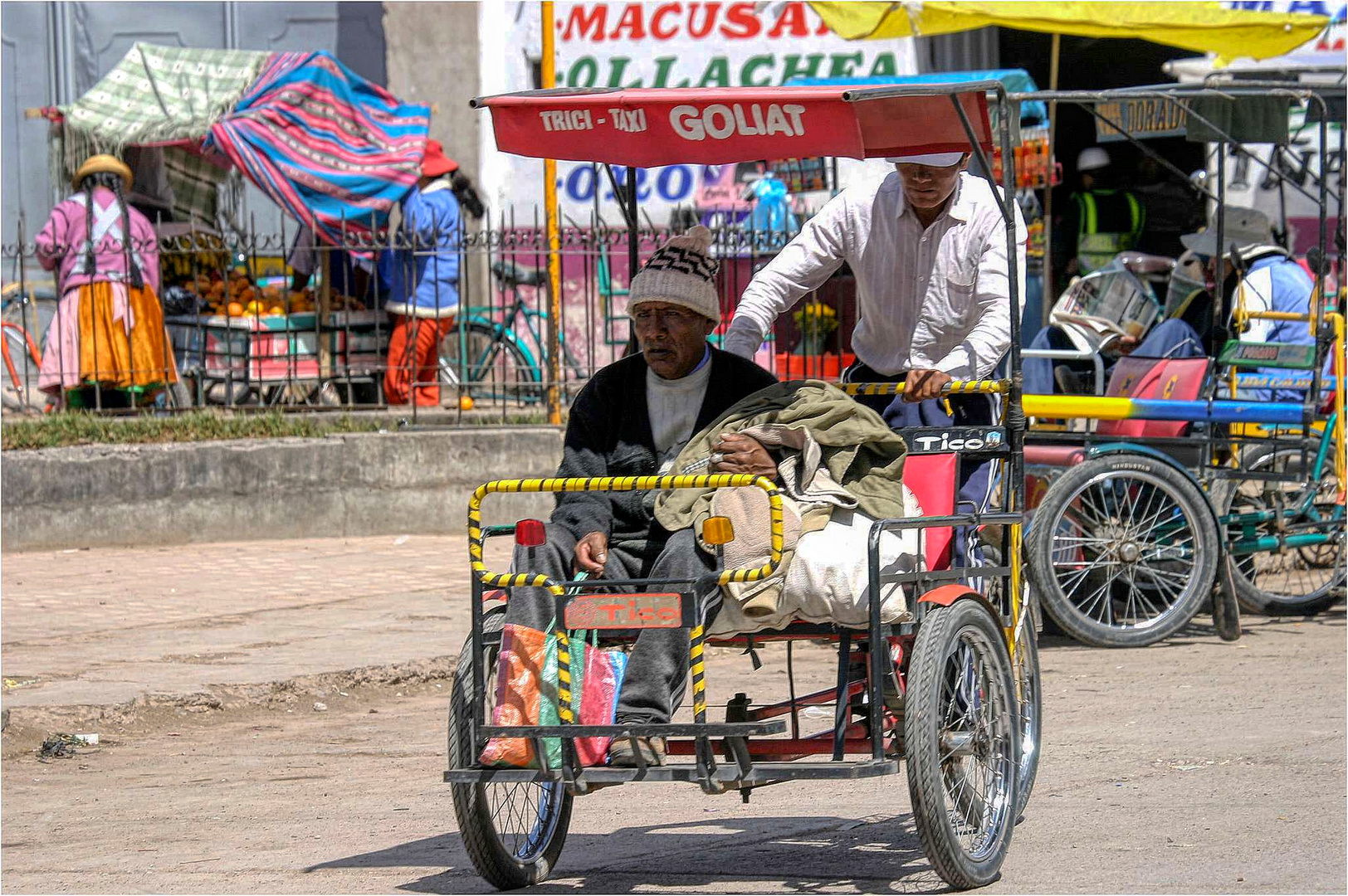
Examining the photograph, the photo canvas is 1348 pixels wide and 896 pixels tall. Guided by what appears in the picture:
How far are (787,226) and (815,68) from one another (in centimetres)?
338

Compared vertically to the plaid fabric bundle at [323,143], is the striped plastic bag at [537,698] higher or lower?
lower

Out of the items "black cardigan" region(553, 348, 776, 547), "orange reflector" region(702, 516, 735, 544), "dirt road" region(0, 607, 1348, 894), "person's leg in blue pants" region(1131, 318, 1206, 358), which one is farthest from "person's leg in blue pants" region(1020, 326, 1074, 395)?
"orange reflector" region(702, 516, 735, 544)

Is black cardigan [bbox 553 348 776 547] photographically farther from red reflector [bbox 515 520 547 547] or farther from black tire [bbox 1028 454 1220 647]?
black tire [bbox 1028 454 1220 647]

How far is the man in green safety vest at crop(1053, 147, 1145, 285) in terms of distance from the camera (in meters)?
13.9

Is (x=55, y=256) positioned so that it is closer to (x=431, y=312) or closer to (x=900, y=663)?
(x=431, y=312)

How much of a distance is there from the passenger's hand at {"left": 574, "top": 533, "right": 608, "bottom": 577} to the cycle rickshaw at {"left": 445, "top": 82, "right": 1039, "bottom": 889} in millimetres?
75

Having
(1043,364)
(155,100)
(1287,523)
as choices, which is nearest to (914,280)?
(1287,523)

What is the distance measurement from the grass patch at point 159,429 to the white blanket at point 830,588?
24.3 feet

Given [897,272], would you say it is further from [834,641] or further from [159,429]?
[159,429]

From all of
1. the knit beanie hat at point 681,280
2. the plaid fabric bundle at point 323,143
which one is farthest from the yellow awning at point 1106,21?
the knit beanie hat at point 681,280

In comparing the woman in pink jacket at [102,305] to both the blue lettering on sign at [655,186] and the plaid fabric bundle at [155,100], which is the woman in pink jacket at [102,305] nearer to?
the plaid fabric bundle at [155,100]

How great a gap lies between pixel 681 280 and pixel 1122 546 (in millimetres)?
3776

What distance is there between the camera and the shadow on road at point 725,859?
442cm

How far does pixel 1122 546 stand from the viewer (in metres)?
7.79
